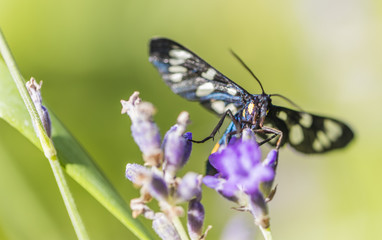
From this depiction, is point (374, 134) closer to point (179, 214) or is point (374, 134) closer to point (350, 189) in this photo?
point (350, 189)

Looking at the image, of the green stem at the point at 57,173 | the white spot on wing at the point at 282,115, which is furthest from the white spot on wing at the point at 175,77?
the green stem at the point at 57,173

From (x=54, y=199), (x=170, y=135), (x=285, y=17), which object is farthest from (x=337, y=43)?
(x=170, y=135)

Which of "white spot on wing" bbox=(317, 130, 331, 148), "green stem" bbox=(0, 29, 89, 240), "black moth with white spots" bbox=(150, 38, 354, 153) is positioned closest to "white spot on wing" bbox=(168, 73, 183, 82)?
"black moth with white spots" bbox=(150, 38, 354, 153)

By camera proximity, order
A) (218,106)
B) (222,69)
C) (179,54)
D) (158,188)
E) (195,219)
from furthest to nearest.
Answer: (222,69) → (218,106) → (179,54) → (195,219) → (158,188)

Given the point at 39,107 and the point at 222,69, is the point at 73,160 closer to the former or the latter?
the point at 39,107

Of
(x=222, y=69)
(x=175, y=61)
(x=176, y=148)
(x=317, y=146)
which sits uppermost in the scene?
(x=222, y=69)

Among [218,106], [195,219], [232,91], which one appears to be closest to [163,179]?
[195,219]
